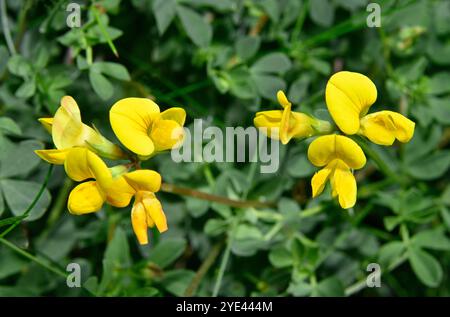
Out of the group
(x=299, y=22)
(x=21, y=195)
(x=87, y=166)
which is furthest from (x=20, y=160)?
(x=299, y=22)

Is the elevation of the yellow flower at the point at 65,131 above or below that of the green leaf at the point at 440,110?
below

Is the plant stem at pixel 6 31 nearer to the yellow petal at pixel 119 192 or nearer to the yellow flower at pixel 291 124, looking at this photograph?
the yellow petal at pixel 119 192

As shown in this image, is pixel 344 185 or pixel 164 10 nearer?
pixel 344 185

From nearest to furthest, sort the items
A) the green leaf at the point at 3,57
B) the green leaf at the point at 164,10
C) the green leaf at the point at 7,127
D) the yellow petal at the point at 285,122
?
the yellow petal at the point at 285,122, the green leaf at the point at 7,127, the green leaf at the point at 3,57, the green leaf at the point at 164,10

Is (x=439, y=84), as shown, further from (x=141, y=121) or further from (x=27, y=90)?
(x=27, y=90)

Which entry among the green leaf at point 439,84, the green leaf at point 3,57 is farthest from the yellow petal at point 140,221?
the green leaf at point 439,84
